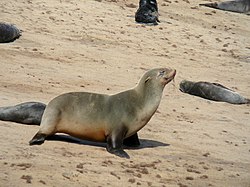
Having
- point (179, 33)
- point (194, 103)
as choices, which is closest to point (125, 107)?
point (194, 103)

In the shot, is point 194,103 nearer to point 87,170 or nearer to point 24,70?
point 24,70

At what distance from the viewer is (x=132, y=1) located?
15320 mm

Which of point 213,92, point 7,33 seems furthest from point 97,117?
point 7,33

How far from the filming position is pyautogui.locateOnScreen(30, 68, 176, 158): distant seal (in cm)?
616

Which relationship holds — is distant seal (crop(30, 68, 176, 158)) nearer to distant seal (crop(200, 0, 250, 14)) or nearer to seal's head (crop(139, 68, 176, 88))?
seal's head (crop(139, 68, 176, 88))

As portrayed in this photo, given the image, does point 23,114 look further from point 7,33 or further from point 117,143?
point 7,33

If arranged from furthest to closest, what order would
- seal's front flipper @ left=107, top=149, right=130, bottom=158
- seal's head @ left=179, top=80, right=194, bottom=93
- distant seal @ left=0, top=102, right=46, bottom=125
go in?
seal's head @ left=179, top=80, right=194, bottom=93, distant seal @ left=0, top=102, right=46, bottom=125, seal's front flipper @ left=107, top=149, right=130, bottom=158

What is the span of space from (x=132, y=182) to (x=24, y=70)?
4499 millimetres

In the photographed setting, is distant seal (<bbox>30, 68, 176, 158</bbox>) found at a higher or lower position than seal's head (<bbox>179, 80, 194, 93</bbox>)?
higher

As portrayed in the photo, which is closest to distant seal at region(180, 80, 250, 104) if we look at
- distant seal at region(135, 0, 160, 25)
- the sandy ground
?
the sandy ground

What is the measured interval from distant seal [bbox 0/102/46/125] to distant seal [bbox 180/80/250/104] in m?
3.28

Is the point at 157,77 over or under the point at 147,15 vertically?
over

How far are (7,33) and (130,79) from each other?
2.16m

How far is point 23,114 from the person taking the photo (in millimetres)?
6688
